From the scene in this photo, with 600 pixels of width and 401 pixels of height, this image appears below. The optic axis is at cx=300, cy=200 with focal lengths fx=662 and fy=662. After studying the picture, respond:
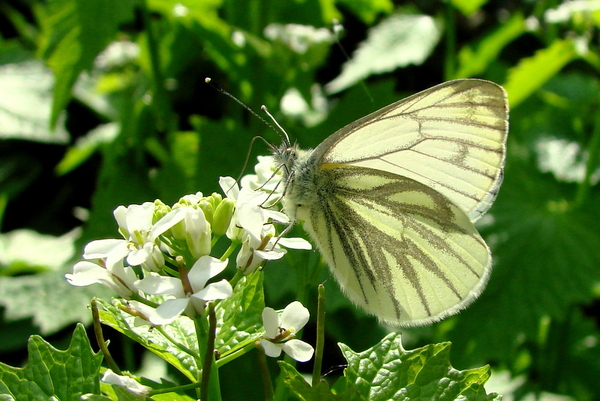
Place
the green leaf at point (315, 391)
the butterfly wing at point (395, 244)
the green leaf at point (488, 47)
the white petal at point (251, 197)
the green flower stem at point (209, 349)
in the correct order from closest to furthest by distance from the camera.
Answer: the green flower stem at point (209, 349), the green leaf at point (315, 391), the white petal at point (251, 197), the butterfly wing at point (395, 244), the green leaf at point (488, 47)

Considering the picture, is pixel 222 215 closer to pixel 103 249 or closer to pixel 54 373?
pixel 103 249

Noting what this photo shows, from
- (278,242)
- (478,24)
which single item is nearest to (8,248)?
(278,242)

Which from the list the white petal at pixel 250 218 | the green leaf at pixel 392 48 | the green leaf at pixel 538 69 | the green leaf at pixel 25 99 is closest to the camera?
the white petal at pixel 250 218

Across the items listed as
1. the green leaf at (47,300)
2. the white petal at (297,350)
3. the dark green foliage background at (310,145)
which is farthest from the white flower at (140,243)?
the green leaf at (47,300)

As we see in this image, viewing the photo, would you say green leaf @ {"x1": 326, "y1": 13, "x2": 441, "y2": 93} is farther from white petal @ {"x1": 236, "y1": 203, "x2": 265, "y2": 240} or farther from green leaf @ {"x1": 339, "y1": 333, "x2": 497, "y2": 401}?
green leaf @ {"x1": 339, "y1": 333, "x2": 497, "y2": 401}

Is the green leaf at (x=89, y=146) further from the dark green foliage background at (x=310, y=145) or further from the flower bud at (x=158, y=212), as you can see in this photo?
the flower bud at (x=158, y=212)

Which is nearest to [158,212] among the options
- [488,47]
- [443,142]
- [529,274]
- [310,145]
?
[443,142]
